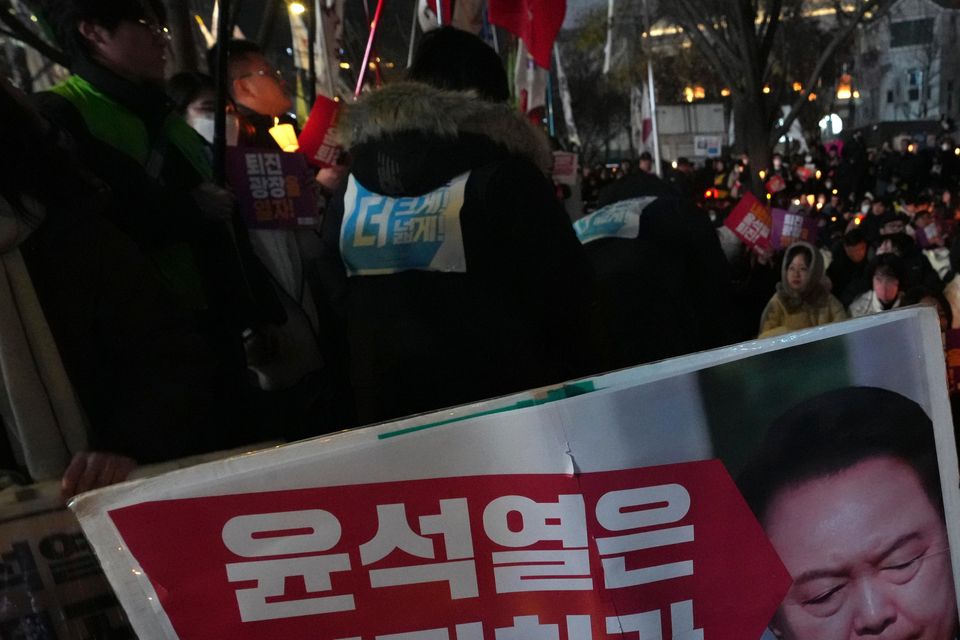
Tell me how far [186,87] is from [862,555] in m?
3.26

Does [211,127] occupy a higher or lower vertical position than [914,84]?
lower

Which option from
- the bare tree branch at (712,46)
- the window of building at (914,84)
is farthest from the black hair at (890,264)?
the window of building at (914,84)

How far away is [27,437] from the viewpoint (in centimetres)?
171

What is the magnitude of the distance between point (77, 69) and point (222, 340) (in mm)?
868

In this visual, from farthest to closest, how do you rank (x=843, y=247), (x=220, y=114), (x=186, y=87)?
(x=843, y=247) → (x=186, y=87) → (x=220, y=114)

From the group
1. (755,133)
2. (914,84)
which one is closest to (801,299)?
(755,133)

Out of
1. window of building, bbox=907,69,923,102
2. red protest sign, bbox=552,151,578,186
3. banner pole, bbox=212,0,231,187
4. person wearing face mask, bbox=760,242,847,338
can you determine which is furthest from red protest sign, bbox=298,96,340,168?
window of building, bbox=907,69,923,102

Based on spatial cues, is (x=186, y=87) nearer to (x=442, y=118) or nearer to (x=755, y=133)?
(x=442, y=118)

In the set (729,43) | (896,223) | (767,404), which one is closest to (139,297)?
(767,404)

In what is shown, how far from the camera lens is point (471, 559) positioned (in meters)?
1.44

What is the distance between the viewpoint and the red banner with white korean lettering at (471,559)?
1.36 metres

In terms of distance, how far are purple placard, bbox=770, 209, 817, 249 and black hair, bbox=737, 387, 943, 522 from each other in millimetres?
6120

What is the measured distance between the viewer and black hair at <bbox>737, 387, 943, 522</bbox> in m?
1.55

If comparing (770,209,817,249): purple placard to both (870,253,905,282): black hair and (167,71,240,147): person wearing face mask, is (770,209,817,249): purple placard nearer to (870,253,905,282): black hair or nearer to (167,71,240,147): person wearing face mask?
(870,253,905,282): black hair
